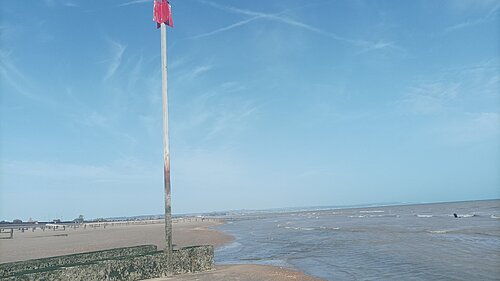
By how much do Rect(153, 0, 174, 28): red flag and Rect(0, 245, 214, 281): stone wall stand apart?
24.6ft

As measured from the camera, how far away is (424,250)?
62.5 ft

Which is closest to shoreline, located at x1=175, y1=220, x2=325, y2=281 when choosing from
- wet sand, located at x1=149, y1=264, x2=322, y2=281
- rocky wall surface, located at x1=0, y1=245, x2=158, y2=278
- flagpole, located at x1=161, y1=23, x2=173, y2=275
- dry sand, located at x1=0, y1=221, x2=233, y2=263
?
wet sand, located at x1=149, y1=264, x2=322, y2=281

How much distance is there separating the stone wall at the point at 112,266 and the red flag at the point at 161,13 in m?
7.49

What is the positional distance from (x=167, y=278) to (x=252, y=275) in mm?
2720

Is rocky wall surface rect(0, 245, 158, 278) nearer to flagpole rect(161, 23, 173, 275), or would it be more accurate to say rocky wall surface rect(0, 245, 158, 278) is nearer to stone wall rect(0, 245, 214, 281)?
stone wall rect(0, 245, 214, 281)

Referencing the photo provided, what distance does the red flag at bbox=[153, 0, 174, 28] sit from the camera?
1191 centimetres

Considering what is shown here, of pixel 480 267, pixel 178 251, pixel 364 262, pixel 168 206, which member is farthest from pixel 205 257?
pixel 480 267

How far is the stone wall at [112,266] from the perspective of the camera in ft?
30.1

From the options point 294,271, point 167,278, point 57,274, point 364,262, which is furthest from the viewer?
point 364,262

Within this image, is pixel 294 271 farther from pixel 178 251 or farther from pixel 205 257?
pixel 178 251

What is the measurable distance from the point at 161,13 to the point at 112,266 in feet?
26.1

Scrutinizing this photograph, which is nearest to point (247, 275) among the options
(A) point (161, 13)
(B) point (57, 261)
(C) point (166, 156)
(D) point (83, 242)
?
(C) point (166, 156)

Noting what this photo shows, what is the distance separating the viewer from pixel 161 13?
12.0 metres

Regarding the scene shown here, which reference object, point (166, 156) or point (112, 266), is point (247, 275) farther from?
point (166, 156)
